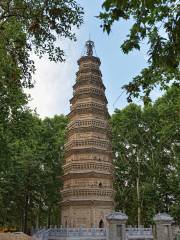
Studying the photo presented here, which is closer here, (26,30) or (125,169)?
(26,30)

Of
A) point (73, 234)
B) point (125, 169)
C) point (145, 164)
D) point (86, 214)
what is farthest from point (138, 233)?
point (125, 169)

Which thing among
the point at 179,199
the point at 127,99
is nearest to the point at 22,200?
the point at 179,199

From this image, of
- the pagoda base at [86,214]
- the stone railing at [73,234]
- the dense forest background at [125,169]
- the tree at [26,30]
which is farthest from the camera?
the dense forest background at [125,169]

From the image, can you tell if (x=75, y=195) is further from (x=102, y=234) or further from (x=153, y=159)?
(x=153, y=159)

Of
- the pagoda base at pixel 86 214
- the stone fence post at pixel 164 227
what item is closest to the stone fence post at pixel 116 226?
the pagoda base at pixel 86 214

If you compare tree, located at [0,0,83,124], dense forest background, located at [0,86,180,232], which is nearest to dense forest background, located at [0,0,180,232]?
dense forest background, located at [0,86,180,232]

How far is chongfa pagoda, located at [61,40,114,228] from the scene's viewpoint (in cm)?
3008

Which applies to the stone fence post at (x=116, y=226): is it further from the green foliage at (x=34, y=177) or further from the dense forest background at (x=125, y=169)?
the green foliage at (x=34, y=177)

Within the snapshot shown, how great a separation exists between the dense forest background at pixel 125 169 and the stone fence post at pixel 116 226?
8242 mm

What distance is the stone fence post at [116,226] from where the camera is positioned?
27.5 m

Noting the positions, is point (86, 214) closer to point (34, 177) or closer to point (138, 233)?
point (138, 233)

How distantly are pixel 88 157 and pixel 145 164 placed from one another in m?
9.53

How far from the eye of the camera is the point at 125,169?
132ft

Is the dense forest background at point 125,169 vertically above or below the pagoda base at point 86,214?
above
